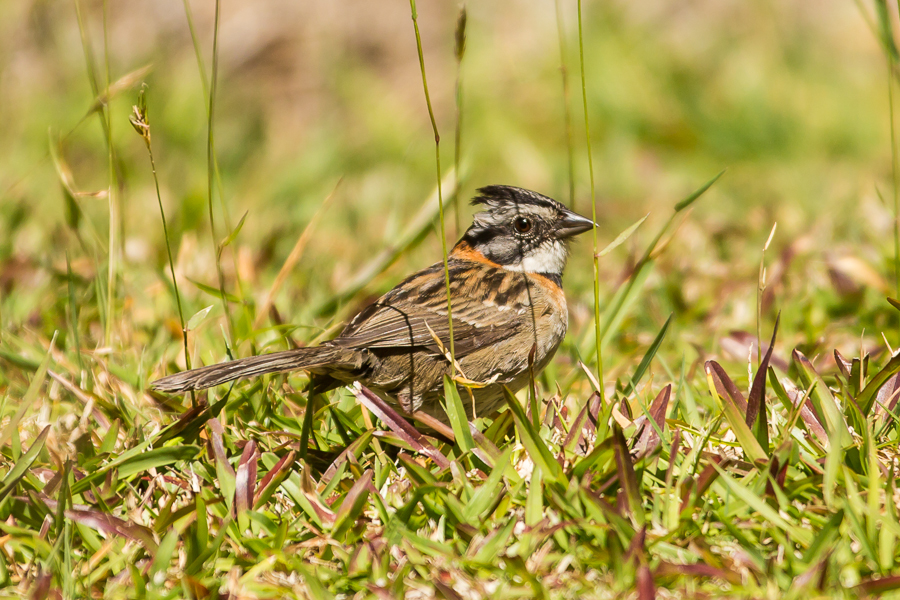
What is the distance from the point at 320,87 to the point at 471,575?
8.35 m

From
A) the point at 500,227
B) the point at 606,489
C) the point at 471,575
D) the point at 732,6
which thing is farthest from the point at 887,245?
the point at 732,6

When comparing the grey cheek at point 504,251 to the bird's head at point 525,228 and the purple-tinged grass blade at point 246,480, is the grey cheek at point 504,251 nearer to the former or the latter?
the bird's head at point 525,228

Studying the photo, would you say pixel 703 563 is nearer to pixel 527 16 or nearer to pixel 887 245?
pixel 887 245

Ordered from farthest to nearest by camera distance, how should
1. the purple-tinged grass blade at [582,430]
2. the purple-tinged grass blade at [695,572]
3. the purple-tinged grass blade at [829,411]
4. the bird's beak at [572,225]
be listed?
the bird's beak at [572,225] → the purple-tinged grass blade at [582,430] → the purple-tinged grass blade at [829,411] → the purple-tinged grass blade at [695,572]

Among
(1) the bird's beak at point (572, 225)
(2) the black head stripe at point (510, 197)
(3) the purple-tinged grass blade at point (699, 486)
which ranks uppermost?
(2) the black head stripe at point (510, 197)

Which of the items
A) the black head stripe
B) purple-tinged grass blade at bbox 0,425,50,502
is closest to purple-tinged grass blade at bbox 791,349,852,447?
the black head stripe

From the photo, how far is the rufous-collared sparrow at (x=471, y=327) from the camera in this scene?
360cm

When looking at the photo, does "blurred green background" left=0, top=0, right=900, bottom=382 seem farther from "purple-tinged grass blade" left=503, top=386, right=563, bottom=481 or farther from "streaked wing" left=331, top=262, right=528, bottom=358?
"purple-tinged grass blade" left=503, top=386, right=563, bottom=481

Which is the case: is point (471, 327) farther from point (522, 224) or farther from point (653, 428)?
point (653, 428)

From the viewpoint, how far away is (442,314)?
3893 millimetres

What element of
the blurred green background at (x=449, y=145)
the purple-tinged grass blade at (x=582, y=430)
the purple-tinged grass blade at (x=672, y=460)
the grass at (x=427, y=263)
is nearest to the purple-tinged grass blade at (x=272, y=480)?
the grass at (x=427, y=263)

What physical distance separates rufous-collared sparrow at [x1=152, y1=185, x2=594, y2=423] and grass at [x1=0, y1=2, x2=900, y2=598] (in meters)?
0.23

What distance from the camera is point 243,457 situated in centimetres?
283

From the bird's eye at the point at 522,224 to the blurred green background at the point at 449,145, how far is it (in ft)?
2.44
